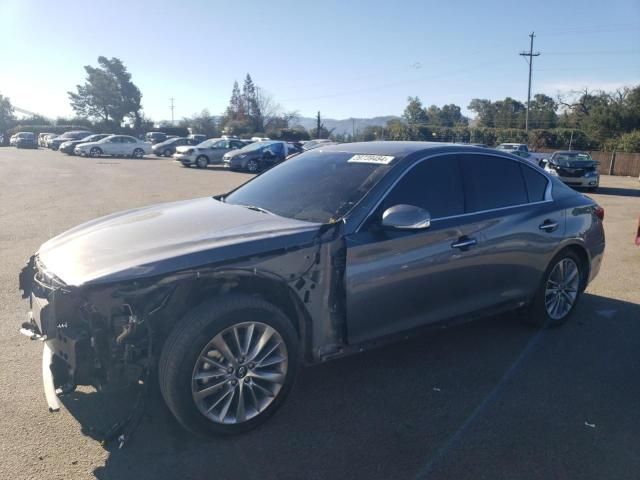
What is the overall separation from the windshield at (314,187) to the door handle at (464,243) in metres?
0.78

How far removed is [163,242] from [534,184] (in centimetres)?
346

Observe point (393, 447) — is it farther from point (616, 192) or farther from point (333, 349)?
point (616, 192)

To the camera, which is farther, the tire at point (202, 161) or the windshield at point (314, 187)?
the tire at point (202, 161)

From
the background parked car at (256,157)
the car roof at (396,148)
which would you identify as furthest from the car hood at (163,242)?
the background parked car at (256,157)

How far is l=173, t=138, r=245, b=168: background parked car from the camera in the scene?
94.8 feet

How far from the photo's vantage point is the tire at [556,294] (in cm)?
501

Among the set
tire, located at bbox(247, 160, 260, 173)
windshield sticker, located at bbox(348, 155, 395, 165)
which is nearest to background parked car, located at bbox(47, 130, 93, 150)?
tire, located at bbox(247, 160, 260, 173)

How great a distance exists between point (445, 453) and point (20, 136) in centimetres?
5339

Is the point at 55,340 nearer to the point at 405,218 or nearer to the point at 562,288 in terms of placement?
the point at 405,218

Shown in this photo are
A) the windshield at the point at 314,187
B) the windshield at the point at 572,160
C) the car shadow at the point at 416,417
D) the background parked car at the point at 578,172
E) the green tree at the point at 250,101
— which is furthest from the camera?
the green tree at the point at 250,101

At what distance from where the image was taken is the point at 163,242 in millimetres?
3311

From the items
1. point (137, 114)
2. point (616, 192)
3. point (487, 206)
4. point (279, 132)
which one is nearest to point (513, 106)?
point (279, 132)

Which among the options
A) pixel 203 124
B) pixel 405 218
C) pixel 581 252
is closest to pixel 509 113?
pixel 203 124

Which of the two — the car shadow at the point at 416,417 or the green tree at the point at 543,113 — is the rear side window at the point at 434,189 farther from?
the green tree at the point at 543,113
